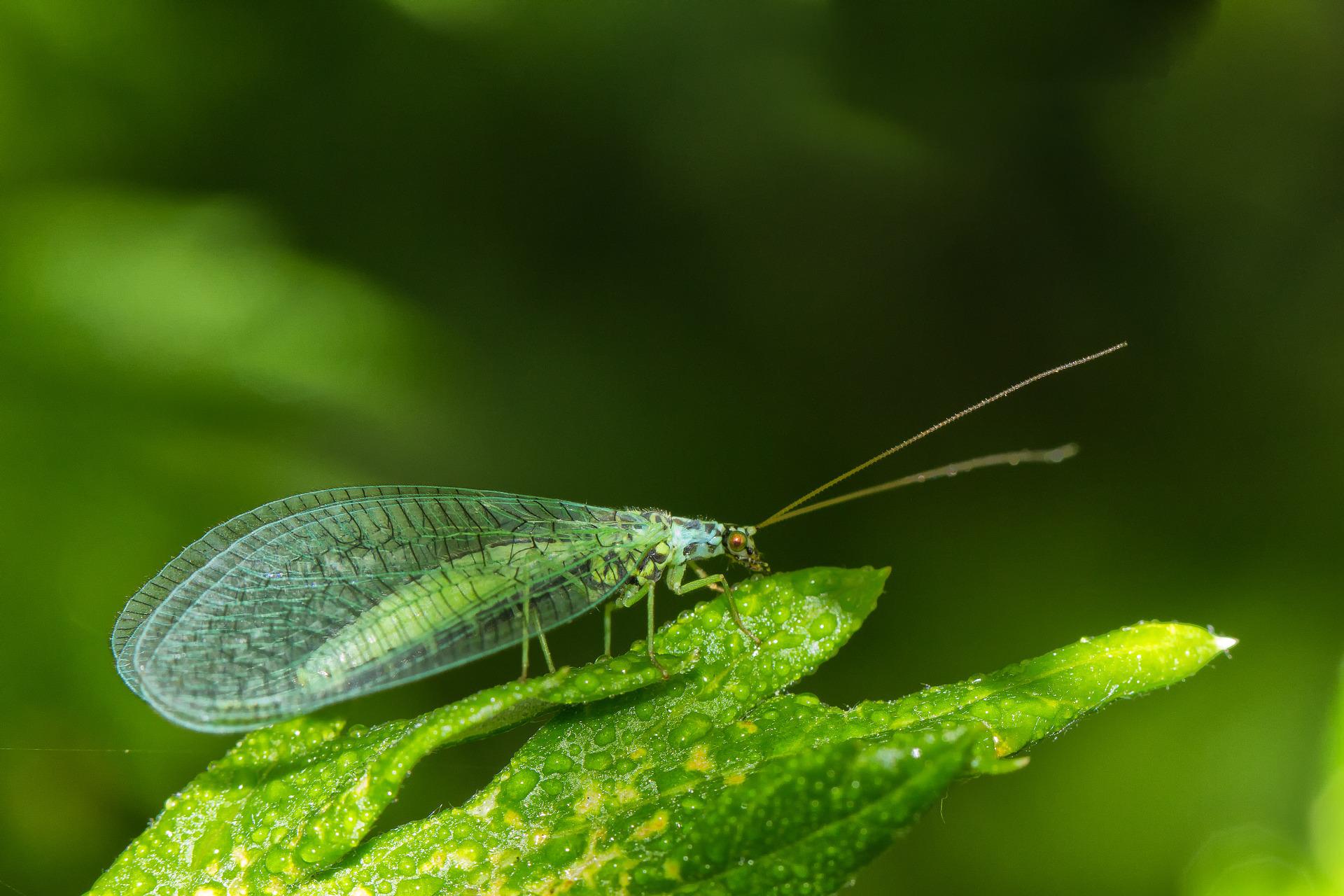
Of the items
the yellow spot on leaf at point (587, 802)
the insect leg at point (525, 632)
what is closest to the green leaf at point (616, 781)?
the yellow spot on leaf at point (587, 802)

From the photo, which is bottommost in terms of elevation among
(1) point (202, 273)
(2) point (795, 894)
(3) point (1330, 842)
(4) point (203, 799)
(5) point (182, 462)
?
(3) point (1330, 842)

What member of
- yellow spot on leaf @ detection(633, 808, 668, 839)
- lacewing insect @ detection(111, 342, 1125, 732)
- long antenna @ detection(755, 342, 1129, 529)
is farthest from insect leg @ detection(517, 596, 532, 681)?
yellow spot on leaf @ detection(633, 808, 668, 839)

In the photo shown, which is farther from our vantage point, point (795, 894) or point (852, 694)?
point (852, 694)

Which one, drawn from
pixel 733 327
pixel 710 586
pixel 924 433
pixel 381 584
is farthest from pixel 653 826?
pixel 733 327

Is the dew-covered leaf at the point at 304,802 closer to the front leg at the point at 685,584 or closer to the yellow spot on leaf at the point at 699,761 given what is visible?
the yellow spot on leaf at the point at 699,761

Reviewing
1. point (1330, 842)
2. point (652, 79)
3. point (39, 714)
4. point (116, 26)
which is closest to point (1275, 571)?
point (1330, 842)

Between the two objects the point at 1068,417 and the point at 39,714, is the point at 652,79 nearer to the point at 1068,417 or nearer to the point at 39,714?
the point at 1068,417

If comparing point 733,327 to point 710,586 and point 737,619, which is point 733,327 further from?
point 737,619

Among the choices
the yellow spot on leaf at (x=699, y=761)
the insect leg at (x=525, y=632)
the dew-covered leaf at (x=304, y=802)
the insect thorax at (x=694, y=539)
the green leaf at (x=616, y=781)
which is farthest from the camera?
the insect thorax at (x=694, y=539)
